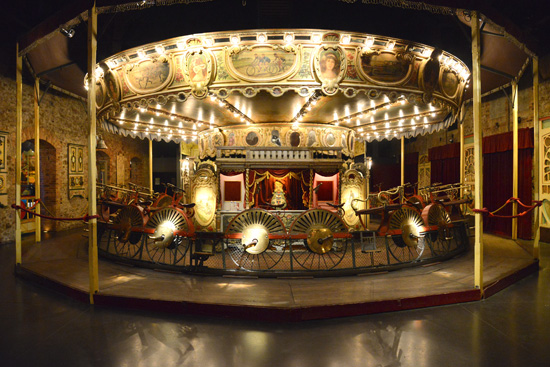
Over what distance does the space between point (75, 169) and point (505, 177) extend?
15.4m

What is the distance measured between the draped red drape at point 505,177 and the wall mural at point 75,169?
15.0 m

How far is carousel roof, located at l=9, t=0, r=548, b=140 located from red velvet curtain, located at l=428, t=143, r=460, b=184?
2682mm

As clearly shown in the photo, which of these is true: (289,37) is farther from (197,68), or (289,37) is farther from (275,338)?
(275,338)

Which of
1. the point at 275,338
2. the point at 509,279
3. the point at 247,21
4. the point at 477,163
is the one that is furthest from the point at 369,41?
the point at 247,21

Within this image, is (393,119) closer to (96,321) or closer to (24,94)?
(96,321)

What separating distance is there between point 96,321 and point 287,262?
369 cm

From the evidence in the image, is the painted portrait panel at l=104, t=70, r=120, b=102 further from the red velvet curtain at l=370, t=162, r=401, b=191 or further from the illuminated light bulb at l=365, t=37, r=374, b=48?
the red velvet curtain at l=370, t=162, r=401, b=191

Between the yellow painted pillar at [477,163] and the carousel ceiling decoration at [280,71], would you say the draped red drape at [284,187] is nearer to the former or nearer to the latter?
the carousel ceiling decoration at [280,71]

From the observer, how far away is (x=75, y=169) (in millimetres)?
12445

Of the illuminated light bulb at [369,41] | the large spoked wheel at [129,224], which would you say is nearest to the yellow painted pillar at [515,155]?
the illuminated light bulb at [369,41]

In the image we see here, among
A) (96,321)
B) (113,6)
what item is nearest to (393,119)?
(113,6)

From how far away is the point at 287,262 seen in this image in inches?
270

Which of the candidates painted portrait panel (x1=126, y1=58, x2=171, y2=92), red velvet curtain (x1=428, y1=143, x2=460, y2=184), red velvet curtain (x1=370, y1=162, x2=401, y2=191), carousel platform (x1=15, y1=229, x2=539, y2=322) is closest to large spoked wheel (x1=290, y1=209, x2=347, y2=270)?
carousel platform (x1=15, y1=229, x2=539, y2=322)

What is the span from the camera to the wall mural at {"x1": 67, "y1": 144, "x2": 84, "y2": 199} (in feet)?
39.9
